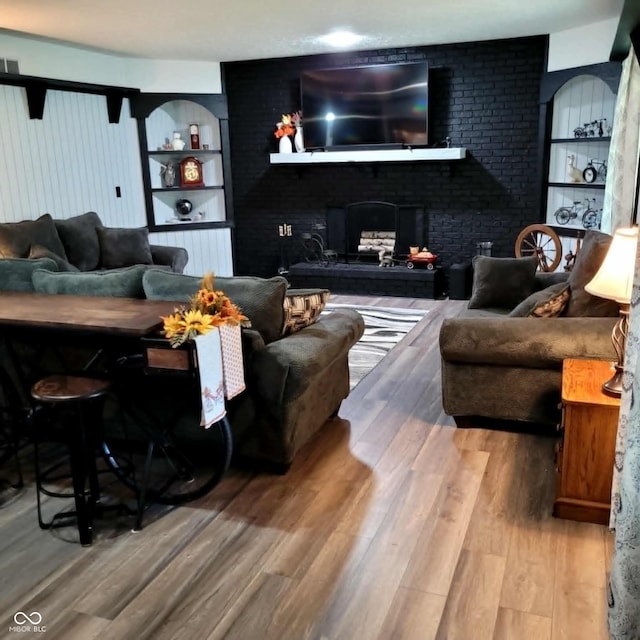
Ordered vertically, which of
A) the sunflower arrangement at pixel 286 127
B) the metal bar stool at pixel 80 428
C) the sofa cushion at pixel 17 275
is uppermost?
the sunflower arrangement at pixel 286 127

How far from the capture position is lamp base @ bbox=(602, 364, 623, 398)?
2.59 m

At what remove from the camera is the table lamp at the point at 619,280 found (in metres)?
2.65

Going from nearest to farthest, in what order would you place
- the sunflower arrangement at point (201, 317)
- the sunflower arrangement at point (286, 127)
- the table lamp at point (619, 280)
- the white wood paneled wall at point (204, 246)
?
1. the sunflower arrangement at point (201, 317)
2. the table lamp at point (619, 280)
3. the sunflower arrangement at point (286, 127)
4. the white wood paneled wall at point (204, 246)

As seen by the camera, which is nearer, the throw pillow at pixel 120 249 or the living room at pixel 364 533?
the living room at pixel 364 533

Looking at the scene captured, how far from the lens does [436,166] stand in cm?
705

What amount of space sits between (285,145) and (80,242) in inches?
102

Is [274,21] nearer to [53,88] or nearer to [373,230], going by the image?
[53,88]

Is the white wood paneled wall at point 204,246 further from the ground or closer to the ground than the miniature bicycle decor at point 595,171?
closer to the ground

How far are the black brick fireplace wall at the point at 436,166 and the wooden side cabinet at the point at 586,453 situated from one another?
14.7 ft

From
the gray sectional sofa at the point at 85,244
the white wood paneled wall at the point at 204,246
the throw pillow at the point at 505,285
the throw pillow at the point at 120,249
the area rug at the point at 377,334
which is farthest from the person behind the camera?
the white wood paneled wall at the point at 204,246

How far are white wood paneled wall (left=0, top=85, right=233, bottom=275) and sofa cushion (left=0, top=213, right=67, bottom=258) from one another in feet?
1.23

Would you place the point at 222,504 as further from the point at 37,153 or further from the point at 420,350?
the point at 37,153

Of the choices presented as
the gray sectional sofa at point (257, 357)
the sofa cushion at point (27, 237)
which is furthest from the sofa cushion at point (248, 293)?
the sofa cushion at point (27, 237)

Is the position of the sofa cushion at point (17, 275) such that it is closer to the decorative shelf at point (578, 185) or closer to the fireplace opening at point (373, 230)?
the fireplace opening at point (373, 230)
